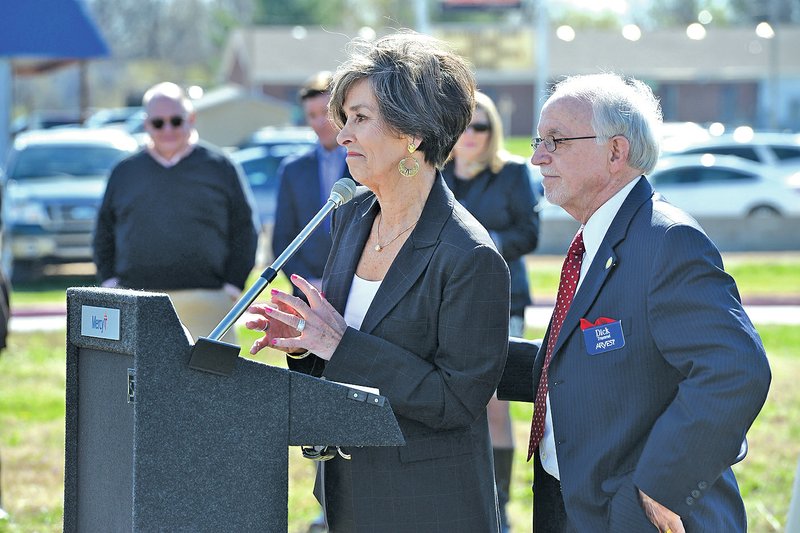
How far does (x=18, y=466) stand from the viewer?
22.3ft

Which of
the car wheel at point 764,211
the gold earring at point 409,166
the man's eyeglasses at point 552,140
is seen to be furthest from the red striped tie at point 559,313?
the car wheel at point 764,211

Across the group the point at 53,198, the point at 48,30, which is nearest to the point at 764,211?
the point at 53,198

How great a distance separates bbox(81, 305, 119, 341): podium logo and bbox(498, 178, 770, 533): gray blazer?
45.7 inches

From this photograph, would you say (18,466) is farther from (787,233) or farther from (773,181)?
(773,181)

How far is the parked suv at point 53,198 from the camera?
16000 millimetres

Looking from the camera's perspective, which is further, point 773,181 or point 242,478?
point 773,181

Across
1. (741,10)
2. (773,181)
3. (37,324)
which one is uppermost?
(741,10)

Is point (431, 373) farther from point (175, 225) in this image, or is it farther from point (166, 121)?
point (166, 121)

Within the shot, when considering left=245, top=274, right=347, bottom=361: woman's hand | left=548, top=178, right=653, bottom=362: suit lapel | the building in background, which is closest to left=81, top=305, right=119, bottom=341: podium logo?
left=245, top=274, right=347, bottom=361: woman's hand

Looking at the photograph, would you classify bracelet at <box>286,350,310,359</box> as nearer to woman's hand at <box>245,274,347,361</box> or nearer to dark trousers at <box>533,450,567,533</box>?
woman's hand at <box>245,274,347,361</box>

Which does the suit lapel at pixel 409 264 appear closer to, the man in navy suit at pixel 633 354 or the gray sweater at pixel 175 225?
the man in navy suit at pixel 633 354

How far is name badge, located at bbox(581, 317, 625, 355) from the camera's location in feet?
9.39

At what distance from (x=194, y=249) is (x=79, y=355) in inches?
133

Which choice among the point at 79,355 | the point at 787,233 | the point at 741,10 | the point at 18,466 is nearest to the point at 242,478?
the point at 79,355
